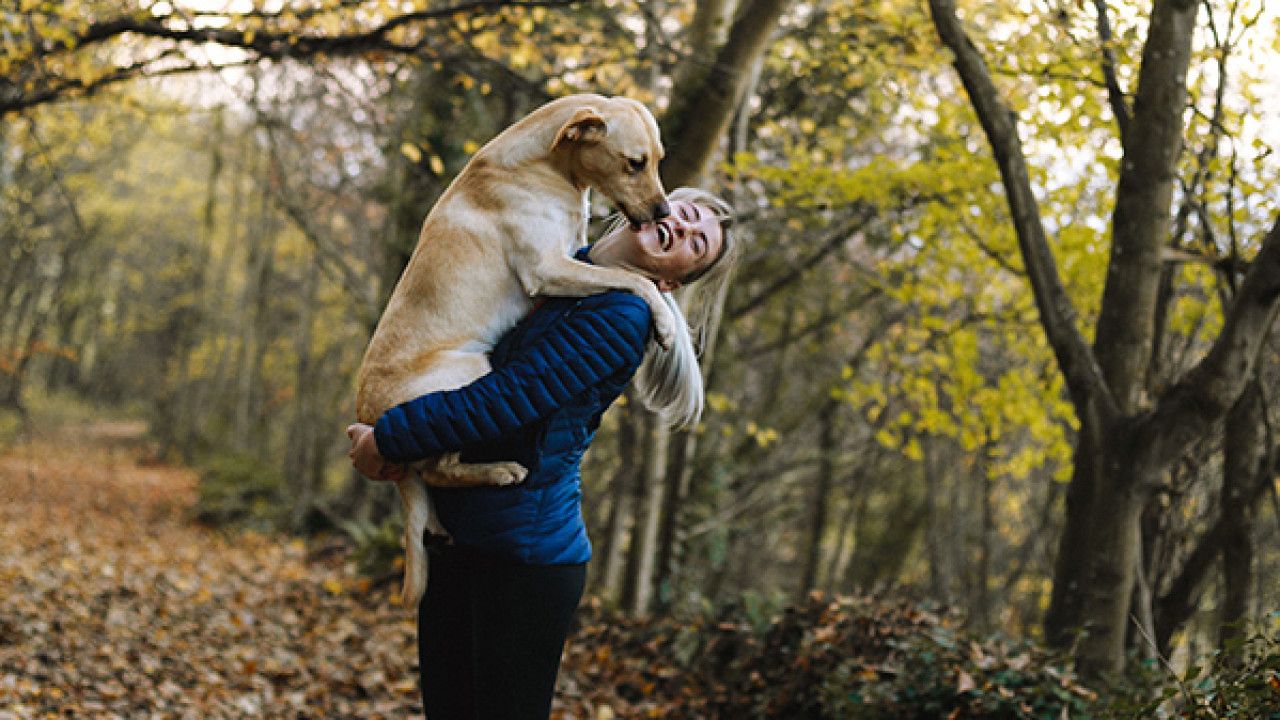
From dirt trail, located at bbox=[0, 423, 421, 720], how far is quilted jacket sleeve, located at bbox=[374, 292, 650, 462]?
3.14 metres

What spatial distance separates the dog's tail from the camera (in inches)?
92.1

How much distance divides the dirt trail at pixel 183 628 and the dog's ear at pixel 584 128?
347cm

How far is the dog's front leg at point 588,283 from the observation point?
223cm

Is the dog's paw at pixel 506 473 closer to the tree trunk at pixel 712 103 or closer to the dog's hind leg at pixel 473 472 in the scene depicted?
the dog's hind leg at pixel 473 472

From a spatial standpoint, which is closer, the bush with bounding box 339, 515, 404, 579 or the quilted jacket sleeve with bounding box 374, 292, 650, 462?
the quilted jacket sleeve with bounding box 374, 292, 650, 462

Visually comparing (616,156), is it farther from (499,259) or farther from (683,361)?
(683,361)

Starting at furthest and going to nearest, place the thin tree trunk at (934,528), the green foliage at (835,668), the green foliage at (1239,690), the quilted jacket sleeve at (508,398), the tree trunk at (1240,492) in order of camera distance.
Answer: the thin tree trunk at (934,528) < the tree trunk at (1240,492) < the green foliage at (835,668) < the green foliage at (1239,690) < the quilted jacket sleeve at (508,398)

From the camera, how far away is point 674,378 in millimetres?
2373

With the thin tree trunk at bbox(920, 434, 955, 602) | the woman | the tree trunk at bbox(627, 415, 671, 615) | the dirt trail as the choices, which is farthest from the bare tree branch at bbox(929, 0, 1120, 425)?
the thin tree trunk at bbox(920, 434, 955, 602)

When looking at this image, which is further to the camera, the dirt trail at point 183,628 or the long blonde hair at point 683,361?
the dirt trail at point 183,628

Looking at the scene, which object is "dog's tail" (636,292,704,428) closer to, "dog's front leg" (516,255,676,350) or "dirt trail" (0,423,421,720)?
"dog's front leg" (516,255,676,350)

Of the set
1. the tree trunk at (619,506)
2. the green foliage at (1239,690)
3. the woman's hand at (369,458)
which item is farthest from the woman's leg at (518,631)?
the tree trunk at (619,506)

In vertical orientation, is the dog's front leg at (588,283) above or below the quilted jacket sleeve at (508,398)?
above

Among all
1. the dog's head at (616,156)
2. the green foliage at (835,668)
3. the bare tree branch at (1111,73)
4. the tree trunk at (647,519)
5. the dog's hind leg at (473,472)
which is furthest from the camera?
the tree trunk at (647,519)
